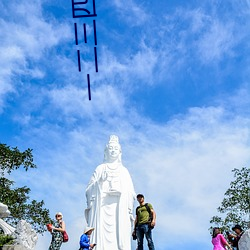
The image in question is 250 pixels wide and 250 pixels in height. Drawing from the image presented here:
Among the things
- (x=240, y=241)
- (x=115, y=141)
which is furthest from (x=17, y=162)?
(x=240, y=241)


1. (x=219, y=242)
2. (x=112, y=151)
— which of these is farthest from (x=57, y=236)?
(x=112, y=151)

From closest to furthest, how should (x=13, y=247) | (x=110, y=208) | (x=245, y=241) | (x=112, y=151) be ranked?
(x=245, y=241) → (x=13, y=247) → (x=110, y=208) → (x=112, y=151)

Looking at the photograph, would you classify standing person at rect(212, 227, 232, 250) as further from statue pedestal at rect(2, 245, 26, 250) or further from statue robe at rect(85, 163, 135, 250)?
statue pedestal at rect(2, 245, 26, 250)

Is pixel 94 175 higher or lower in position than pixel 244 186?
lower

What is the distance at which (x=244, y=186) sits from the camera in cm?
2117

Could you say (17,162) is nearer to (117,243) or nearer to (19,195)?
(19,195)

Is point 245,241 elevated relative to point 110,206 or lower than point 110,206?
lower

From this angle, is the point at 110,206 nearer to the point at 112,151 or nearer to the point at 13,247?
the point at 112,151

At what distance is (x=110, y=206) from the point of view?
14828mm

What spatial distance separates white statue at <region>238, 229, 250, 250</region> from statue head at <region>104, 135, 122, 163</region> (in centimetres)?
571

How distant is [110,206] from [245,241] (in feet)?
17.2

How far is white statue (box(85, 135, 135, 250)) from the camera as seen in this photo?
14453mm

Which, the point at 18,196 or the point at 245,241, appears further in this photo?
the point at 18,196

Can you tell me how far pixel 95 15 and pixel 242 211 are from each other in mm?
11358
